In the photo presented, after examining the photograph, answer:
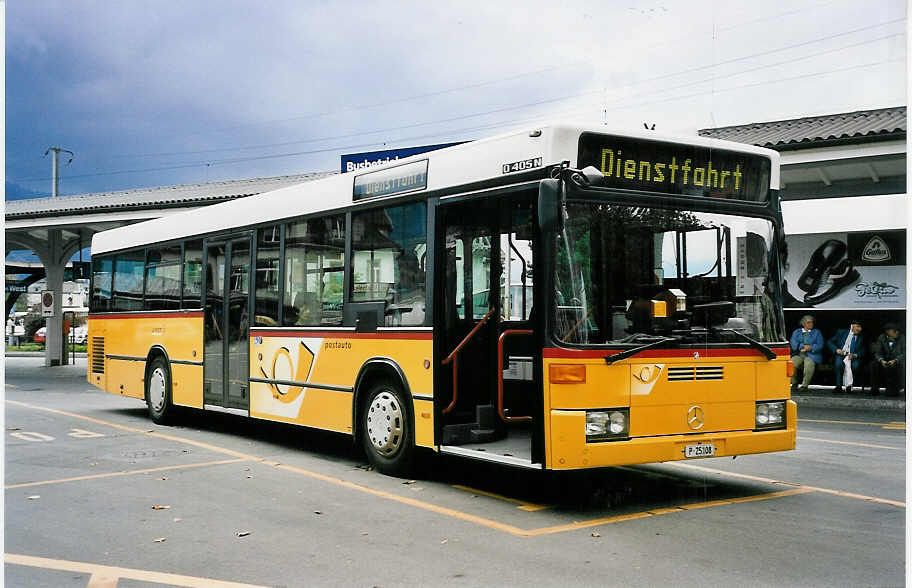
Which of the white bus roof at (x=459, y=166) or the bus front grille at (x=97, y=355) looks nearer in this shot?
the white bus roof at (x=459, y=166)

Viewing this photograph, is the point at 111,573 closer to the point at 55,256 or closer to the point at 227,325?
the point at 227,325

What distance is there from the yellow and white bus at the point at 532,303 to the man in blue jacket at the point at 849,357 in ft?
40.7

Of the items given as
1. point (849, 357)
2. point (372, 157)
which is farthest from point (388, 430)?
point (372, 157)

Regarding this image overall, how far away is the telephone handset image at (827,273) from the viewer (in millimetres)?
19797

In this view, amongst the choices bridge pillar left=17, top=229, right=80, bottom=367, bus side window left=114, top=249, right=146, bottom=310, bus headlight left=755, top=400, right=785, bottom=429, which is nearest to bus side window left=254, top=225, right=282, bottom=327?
bus side window left=114, top=249, right=146, bottom=310

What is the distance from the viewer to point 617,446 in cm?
703

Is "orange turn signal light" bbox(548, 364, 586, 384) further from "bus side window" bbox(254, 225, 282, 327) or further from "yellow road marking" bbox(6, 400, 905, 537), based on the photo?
"bus side window" bbox(254, 225, 282, 327)

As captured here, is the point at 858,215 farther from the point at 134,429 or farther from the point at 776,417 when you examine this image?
the point at 134,429

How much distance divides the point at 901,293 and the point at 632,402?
563 inches

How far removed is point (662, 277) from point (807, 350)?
44.5 ft

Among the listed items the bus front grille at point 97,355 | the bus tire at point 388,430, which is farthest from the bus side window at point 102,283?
the bus tire at point 388,430

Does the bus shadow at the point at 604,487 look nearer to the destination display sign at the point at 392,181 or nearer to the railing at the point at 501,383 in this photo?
the railing at the point at 501,383

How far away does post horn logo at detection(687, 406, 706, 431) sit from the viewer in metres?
7.37

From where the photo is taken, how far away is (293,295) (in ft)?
35.6
